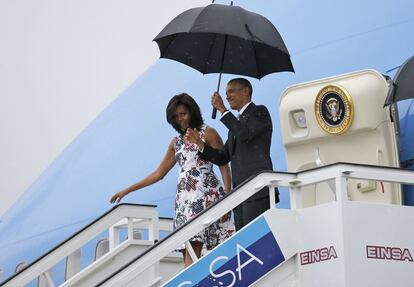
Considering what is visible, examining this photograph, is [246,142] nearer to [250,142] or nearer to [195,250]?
[250,142]

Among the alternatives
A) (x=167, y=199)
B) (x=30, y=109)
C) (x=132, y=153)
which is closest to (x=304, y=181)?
(x=167, y=199)

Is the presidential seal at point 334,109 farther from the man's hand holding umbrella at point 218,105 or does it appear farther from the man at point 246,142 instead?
the man's hand holding umbrella at point 218,105

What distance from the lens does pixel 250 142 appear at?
330 inches

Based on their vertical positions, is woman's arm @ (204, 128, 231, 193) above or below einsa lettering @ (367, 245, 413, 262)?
above

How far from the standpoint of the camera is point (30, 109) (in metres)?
18.2

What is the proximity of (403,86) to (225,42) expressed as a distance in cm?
162

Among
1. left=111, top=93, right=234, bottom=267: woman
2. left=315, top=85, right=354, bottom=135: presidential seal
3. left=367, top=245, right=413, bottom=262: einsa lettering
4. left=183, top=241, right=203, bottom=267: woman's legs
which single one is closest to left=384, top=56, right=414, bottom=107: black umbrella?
left=315, top=85, right=354, bottom=135: presidential seal

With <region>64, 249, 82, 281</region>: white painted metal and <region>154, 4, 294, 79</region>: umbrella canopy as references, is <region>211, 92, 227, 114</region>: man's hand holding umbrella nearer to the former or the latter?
<region>154, 4, 294, 79</region>: umbrella canopy

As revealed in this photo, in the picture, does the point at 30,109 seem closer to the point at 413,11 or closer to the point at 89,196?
the point at 89,196

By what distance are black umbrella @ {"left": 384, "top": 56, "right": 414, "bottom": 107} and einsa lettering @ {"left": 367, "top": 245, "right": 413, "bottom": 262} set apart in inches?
43.1

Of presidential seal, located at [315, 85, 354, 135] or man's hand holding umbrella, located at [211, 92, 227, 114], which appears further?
presidential seal, located at [315, 85, 354, 135]

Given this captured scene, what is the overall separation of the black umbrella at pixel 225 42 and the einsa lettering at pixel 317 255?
5.22 feet

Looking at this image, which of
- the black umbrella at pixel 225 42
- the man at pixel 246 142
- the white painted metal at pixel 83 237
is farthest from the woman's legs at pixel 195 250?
the white painted metal at pixel 83 237

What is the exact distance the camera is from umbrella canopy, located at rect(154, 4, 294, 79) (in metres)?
8.55
